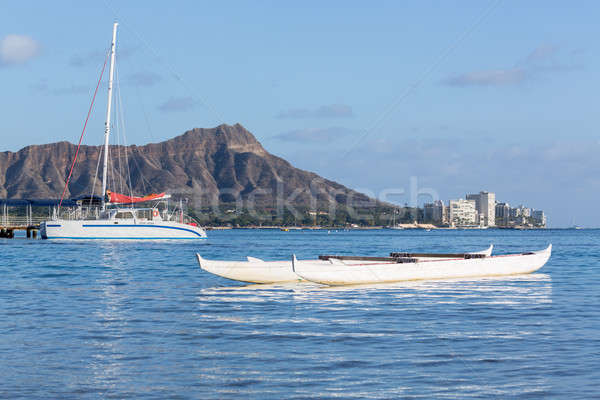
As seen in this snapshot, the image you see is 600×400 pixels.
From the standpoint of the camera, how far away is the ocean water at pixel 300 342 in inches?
416

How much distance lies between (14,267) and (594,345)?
32243 millimetres

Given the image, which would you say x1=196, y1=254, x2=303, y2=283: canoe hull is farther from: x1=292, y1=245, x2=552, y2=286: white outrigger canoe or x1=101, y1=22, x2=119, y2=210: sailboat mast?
x1=101, y1=22, x2=119, y2=210: sailboat mast

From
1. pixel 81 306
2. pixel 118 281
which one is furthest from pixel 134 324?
pixel 118 281

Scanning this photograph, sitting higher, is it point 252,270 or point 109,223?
point 109,223

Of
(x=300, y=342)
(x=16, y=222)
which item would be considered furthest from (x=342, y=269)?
(x=16, y=222)

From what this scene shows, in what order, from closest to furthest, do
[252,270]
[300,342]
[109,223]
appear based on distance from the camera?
[300,342] → [252,270] → [109,223]

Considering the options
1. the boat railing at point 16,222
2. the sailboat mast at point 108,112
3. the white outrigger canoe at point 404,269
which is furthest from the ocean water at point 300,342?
the boat railing at point 16,222

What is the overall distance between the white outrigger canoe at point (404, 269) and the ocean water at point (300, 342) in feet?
1.64

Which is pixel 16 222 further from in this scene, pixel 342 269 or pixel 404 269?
pixel 342 269

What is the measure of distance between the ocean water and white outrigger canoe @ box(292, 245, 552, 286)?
0.50 meters

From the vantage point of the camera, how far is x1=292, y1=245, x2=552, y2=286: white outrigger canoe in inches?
947

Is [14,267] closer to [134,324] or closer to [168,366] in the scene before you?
[134,324]

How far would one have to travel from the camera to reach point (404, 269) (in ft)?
86.0

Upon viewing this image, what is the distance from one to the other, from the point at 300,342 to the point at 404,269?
1251 centimetres
